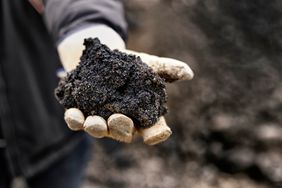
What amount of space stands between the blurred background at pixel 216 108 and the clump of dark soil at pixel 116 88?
4.90 ft

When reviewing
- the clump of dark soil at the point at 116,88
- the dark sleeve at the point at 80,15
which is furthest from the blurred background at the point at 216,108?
the clump of dark soil at the point at 116,88

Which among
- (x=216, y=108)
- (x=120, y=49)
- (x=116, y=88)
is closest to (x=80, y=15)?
(x=120, y=49)

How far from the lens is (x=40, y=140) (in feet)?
4.66

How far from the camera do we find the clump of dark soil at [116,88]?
879mm

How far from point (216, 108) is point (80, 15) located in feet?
4.98

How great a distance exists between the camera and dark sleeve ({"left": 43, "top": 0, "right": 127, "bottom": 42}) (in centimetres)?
113

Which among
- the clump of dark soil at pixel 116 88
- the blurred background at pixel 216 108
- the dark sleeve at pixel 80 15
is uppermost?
the blurred background at pixel 216 108

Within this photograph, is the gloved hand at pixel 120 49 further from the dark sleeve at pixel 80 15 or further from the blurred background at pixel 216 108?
the blurred background at pixel 216 108

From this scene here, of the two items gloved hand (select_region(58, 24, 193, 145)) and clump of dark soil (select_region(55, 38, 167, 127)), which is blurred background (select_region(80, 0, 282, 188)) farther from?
clump of dark soil (select_region(55, 38, 167, 127))

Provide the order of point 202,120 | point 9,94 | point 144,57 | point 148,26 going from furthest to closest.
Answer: point 148,26
point 202,120
point 9,94
point 144,57

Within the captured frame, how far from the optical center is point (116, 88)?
907mm

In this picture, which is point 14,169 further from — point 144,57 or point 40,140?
point 144,57

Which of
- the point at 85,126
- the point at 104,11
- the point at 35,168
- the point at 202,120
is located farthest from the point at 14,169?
the point at 202,120

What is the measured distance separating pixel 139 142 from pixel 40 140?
129 cm
